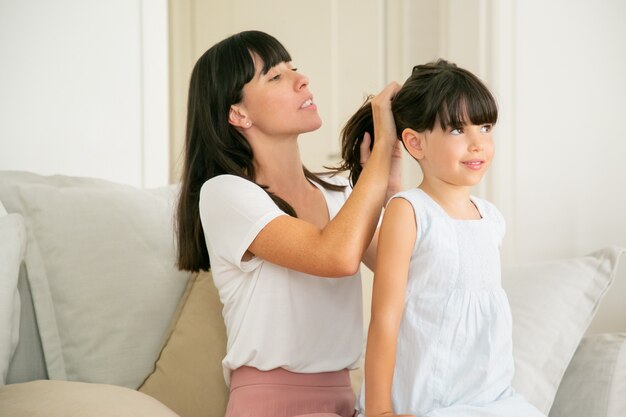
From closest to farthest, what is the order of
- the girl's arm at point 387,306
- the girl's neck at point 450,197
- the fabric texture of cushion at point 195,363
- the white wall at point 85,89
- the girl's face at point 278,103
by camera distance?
the girl's arm at point 387,306, the girl's neck at point 450,197, the girl's face at point 278,103, the fabric texture of cushion at point 195,363, the white wall at point 85,89

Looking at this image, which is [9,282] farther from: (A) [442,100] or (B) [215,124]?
(A) [442,100]

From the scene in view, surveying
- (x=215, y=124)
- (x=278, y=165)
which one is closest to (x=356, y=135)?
(x=278, y=165)

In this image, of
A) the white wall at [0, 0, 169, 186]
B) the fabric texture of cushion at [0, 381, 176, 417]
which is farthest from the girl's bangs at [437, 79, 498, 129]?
the white wall at [0, 0, 169, 186]

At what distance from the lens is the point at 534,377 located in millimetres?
1442

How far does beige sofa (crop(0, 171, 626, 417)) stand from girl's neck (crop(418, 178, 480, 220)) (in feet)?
1.12

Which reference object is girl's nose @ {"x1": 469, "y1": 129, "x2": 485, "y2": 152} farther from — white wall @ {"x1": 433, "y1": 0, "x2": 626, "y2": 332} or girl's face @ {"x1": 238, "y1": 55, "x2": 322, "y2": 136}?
white wall @ {"x1": 433, "y1": 0, "x2": 626, "y2": 332}

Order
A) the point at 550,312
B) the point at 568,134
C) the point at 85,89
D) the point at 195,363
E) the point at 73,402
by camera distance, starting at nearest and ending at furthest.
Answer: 1. the point at 73,402
2. the point at 550,312
3. the point at 195,363
4. the point at 568,134
5. the point at 85,89

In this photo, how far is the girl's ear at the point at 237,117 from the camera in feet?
5.27

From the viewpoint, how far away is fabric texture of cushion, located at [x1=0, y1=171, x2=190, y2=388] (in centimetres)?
174

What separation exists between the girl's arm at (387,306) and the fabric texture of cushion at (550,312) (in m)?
0.37

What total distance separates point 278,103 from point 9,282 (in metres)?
0.65

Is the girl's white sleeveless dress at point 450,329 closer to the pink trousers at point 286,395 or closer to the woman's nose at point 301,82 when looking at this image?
the pink trousers at point 286,395

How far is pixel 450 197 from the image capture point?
4.21 feet

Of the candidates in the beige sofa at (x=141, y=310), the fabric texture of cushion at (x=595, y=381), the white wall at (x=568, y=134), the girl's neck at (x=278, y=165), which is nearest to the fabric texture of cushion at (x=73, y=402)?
the beige sofa at (x=141, y=310)
